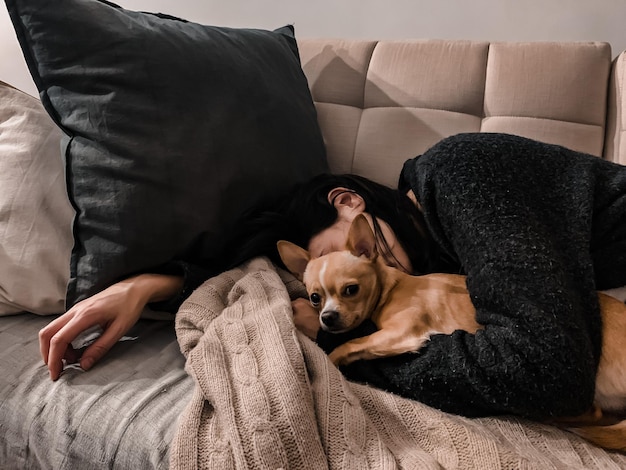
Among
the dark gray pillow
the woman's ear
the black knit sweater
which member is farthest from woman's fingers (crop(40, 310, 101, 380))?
the woman's ear

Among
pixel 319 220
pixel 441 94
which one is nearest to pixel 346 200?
pixel 319 220

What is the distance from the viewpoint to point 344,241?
4.32 ft

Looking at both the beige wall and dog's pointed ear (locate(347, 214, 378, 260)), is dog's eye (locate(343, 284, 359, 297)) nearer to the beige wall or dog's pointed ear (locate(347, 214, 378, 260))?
dog's pointed ear (locate(347, 214, 378, 260))

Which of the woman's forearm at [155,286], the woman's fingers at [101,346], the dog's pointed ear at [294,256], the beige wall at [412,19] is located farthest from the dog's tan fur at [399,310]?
the beige wall at [412,19]

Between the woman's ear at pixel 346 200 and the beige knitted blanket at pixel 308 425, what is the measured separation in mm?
421

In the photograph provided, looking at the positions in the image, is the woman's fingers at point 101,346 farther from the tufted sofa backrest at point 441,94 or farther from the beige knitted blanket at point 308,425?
the tufted sofa backrest at point 441,94

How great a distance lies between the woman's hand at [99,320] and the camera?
0.99 m

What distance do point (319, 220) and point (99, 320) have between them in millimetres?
550

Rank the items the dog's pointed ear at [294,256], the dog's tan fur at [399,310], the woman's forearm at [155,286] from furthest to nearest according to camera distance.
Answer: the dog's pointed ear at [294,256] → the woman's forearm at [155,286] → the dog's tan fur at [399,310]

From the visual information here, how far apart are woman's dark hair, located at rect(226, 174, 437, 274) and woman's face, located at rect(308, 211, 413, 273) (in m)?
0.01

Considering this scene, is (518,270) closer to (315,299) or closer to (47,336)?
(315,299)

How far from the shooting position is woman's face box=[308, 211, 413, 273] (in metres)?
1.28

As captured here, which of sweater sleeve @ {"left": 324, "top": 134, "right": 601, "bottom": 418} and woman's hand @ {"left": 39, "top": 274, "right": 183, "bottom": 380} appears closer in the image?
sweater sleeve @ {"left": 324, "top": 134, "right": 601, "bottom": 418}

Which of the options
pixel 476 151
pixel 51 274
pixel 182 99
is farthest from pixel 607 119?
pixel 51 274
